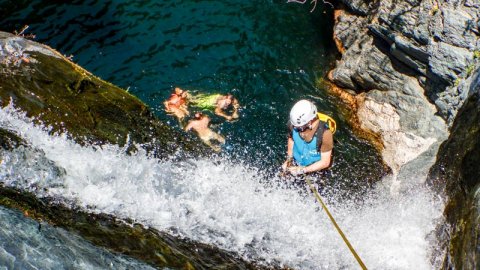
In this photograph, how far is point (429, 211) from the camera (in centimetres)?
750

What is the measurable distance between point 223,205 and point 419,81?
15.0 ft

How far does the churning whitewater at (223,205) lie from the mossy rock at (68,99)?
23 centimetres

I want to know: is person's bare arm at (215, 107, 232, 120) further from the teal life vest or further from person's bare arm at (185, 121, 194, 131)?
the teal life vest

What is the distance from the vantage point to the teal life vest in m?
8.02

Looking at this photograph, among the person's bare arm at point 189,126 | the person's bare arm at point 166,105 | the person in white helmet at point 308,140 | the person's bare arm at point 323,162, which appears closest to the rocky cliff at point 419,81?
the person's bare arm at point 323,162

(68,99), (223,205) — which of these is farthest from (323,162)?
(68,99)

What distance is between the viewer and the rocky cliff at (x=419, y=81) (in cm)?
699

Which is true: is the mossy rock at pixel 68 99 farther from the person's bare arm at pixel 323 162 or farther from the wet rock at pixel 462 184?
the wet rock at pixel 462 184

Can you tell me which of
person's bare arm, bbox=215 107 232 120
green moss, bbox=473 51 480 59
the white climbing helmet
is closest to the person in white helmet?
the white climbing helmet

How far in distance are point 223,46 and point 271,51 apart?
3.87ft

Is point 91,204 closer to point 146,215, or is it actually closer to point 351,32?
point 146,215

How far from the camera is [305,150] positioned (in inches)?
319

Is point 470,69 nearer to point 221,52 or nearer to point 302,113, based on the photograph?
point 302,113

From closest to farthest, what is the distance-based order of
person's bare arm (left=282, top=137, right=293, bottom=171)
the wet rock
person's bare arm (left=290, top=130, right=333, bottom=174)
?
the wet rock
person's bare arm (left=290, top=130, right=333, bottom=174)
person's bare arm (left=282, top=137, right=293, bottom=171)
